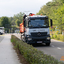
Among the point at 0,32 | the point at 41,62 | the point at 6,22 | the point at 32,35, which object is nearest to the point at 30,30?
the point at 32,35

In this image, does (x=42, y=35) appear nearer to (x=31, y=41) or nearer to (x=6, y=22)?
(x=31, y=41)


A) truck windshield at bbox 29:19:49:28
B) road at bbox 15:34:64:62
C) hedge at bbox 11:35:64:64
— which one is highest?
truck windshield at bbox 29:19:49:28

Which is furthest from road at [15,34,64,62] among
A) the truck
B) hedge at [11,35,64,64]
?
hedge at [11,35,64,64]

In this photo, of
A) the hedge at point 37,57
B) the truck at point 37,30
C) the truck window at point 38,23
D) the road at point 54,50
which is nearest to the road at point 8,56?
the hedge at point 37,57

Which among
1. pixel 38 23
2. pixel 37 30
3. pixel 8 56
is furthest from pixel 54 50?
pixel 8 56

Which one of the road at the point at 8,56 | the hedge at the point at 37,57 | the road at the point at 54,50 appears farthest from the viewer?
the road at the point at 54,50

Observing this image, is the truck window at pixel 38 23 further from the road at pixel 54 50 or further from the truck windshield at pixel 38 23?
the road at pixel 54 50

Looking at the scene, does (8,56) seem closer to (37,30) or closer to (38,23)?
(37,30)

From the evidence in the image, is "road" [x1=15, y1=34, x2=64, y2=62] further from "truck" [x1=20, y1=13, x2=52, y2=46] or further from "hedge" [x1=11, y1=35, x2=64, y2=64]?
"hedge" [x1=11, y1=35, x2=64, y2=64]

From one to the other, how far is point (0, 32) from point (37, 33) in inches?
1971

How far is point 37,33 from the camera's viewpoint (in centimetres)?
1748

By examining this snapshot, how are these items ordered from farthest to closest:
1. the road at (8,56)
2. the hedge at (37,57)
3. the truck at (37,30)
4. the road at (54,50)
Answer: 1. the truck at (37,30)
2. the road at (54,50)
3. the road at (8,56)
4. the hedge at (37,57)

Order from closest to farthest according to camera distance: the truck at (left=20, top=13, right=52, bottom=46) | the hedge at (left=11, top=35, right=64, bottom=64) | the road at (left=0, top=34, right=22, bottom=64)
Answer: the hedge at (left=11, top=35, right=64, bottom=64), the road at (left=0, top=34, right=22, bottom=64), the truck at (left=20, top=13, right=52, bottom=46)

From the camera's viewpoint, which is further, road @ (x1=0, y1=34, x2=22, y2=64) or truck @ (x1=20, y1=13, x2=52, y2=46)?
truck @ (x1=20, y1=13, x2=52, y2=46)
